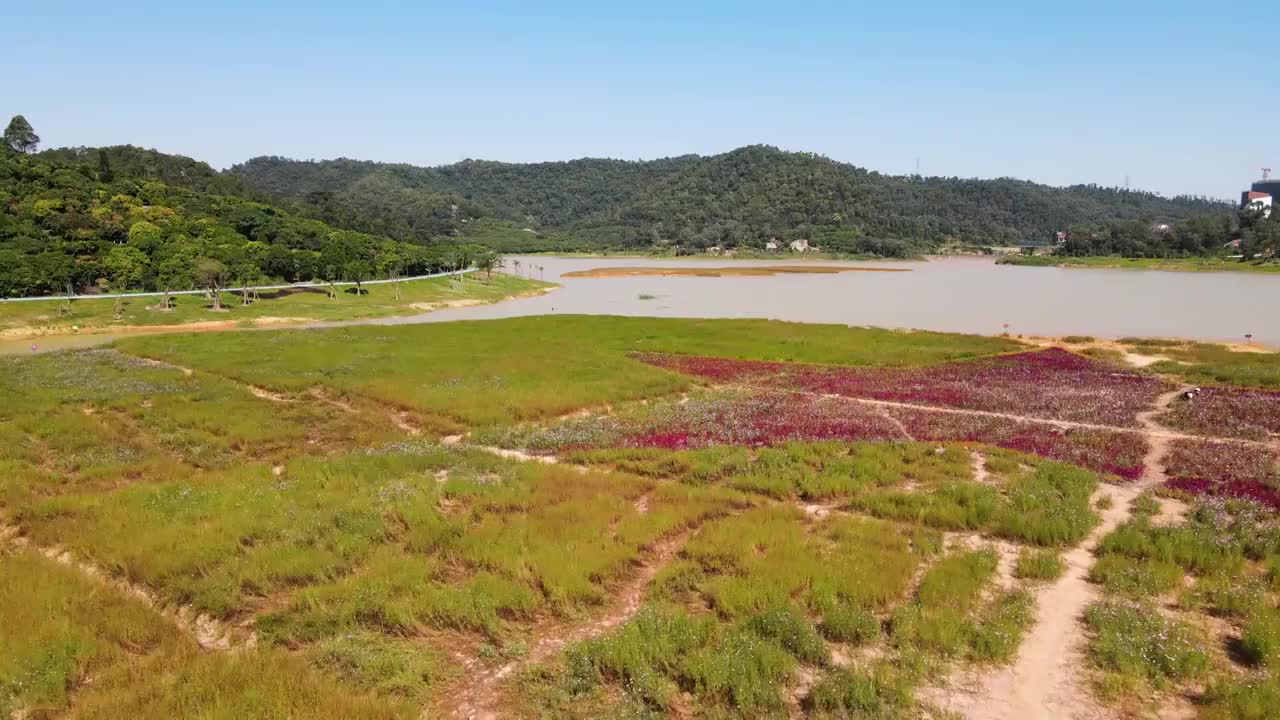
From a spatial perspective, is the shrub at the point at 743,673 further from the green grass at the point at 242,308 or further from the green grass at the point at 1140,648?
the green grass at the point at 242,308

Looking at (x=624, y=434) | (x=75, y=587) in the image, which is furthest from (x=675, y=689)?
(x=624, y=434)

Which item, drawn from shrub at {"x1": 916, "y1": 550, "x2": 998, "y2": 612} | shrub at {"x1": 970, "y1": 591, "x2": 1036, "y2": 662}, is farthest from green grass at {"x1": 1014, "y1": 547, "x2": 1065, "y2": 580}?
shrub at {"x1": 970, "y1": 591, "x2": 1036, "y2": 662}

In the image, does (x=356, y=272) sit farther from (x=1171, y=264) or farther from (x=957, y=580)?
(x=1171, y=264)

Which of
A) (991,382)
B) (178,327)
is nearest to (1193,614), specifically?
(991,382)

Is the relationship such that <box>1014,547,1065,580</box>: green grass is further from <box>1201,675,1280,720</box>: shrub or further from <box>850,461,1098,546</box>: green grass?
<box>1201,675,1280,720</box>: shrub

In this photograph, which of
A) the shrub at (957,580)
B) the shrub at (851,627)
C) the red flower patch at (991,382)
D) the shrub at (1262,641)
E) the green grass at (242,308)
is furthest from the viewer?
the green grass at (242,308)

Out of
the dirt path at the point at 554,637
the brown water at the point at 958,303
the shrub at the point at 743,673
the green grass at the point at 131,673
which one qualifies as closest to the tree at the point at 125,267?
the brown water at the point at 958,303
